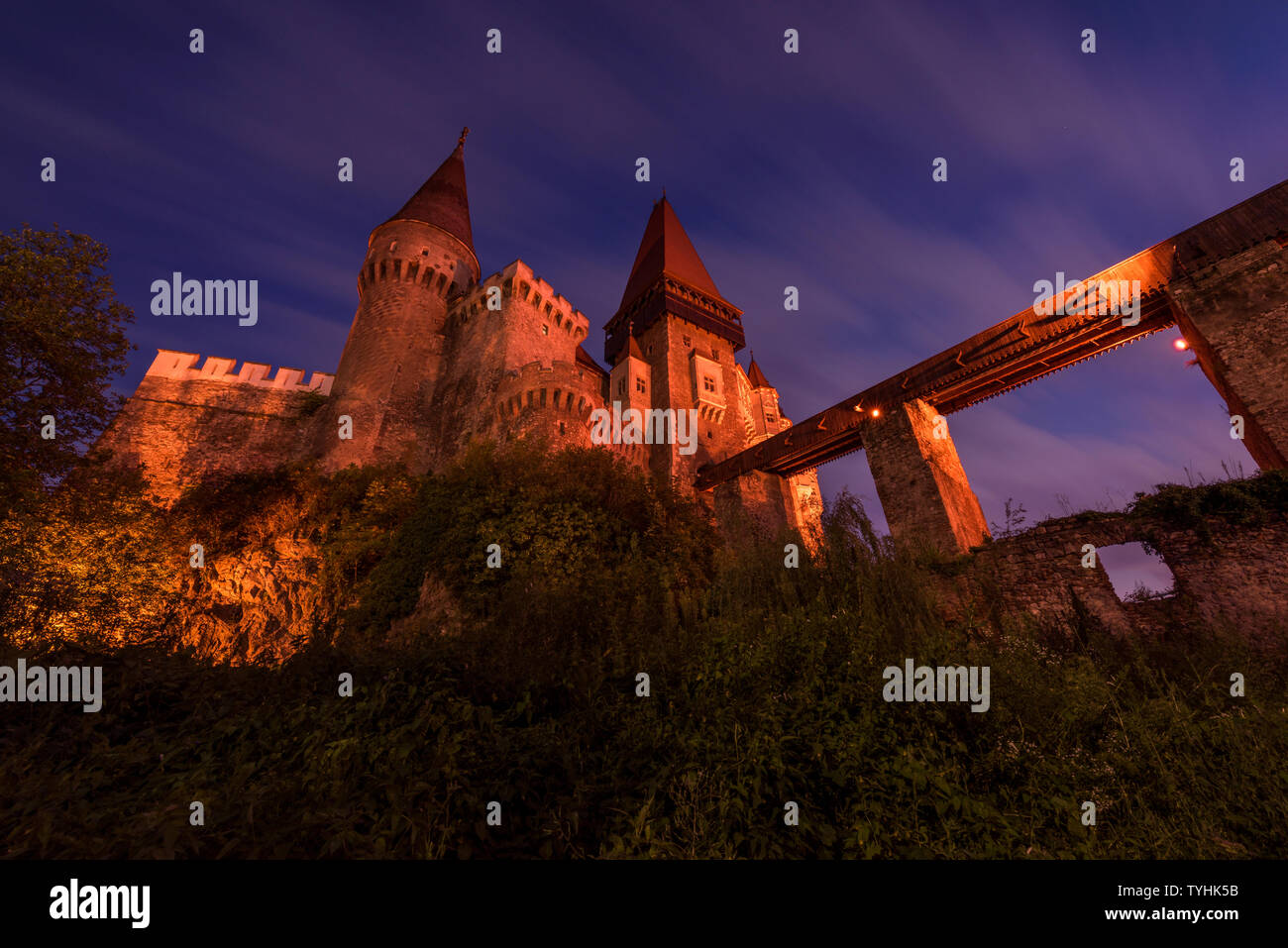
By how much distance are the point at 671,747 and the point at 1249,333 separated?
50.8 ft

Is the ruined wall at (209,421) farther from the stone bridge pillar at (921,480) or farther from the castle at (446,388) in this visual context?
the stone bridge pillar at (921,480)

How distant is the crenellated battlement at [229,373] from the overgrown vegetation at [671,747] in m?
25.5

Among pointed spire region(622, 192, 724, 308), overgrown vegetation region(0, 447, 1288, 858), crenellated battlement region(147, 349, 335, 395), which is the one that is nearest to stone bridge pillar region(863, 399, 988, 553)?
overgrown vegetation region(0, 447, 1288, 858)

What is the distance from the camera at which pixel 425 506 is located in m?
13.8

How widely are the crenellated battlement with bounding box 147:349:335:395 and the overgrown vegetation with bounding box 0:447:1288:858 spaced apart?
25549 millimetres

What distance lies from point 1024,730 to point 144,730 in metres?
8.00

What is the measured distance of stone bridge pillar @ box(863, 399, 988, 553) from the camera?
45.5ft

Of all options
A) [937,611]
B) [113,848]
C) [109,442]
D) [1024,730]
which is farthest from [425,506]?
[109,442]

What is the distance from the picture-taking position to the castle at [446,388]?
21469 mm

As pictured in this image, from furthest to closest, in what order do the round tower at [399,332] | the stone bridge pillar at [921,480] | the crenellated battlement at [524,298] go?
the crenellated battlement at [524,298], the round tower at [399,332], the stone bridge pillar at [921,480]

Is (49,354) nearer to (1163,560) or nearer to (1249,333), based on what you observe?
(1163,560)

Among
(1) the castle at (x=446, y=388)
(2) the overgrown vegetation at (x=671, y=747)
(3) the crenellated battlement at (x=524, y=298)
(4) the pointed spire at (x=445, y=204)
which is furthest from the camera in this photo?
(4) the pointed spire at (x=445, y=204)

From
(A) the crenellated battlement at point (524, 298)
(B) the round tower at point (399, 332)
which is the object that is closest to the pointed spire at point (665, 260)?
(A) the crenellated battlement at point (524, 298)
